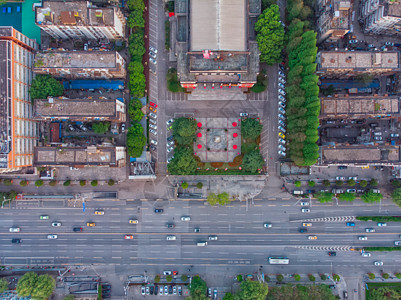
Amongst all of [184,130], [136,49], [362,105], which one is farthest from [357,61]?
[136,49]

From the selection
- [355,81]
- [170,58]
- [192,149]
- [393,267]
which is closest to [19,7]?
[170,58]

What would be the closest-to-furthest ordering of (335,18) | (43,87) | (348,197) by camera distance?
(335,18) → (43,87) → (348,197)

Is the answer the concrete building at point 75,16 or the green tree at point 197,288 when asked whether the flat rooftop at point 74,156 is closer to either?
the concrete building at point 75,16

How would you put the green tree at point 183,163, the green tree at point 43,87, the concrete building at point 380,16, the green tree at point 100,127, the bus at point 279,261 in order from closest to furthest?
the concrete building at point 380,16 < the green tree at point 43,87 < the green tree at point 183,163 < the green tree at point 100,127 < the bus at point 279,261

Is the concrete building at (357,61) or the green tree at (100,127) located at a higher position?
the concrete building at (357,61)

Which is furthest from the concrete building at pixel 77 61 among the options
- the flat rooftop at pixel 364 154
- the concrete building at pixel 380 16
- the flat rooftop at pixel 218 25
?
the concrete building at pixel 380 16

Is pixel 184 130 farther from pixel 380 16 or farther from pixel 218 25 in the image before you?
pixel 380 16

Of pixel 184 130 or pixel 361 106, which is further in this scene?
pixel 361 106

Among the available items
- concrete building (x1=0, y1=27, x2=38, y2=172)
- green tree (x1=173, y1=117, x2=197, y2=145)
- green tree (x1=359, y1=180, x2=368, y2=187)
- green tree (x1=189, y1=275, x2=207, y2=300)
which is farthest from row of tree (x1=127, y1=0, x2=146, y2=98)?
green tree (x1=359, y1=180, x2=368, y2=187)
